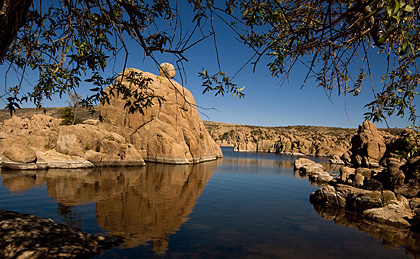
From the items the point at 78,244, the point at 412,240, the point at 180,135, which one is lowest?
the point at 412,240

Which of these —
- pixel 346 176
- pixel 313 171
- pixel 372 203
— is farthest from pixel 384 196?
pixel 313 171

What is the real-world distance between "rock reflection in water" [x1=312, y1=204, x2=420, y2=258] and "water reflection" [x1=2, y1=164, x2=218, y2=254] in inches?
365

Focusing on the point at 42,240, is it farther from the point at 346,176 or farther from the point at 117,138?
the point at 346,176

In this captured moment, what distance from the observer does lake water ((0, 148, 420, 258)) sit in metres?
9.87

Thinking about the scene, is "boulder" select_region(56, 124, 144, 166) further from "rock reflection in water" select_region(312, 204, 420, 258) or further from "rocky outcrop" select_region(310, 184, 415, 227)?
"rock reflection in water" select_region(312, 204, 420, 258)

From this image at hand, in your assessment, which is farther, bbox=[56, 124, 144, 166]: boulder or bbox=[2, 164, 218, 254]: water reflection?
bbox=[56, 124, 144, 166]: boulder

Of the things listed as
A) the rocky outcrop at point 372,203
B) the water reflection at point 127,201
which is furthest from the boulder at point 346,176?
the water reflection at point 127,201

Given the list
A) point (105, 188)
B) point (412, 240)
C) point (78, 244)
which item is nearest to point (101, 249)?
point (78, 244)

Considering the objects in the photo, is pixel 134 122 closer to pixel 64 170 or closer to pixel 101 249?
pixel 64 170

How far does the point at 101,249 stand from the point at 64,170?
22.8m

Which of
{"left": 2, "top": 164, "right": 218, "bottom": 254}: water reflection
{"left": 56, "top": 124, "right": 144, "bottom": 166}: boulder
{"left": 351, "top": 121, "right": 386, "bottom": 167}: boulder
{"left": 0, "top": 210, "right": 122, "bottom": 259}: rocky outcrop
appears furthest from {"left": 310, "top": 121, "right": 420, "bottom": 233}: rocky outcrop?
{"left": 56, "top": 124, "right": 144, "bottom": 166}: boulder

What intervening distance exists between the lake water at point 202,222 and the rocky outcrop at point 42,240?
672mm

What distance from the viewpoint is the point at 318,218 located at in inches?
591

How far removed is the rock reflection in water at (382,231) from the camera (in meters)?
11.2
